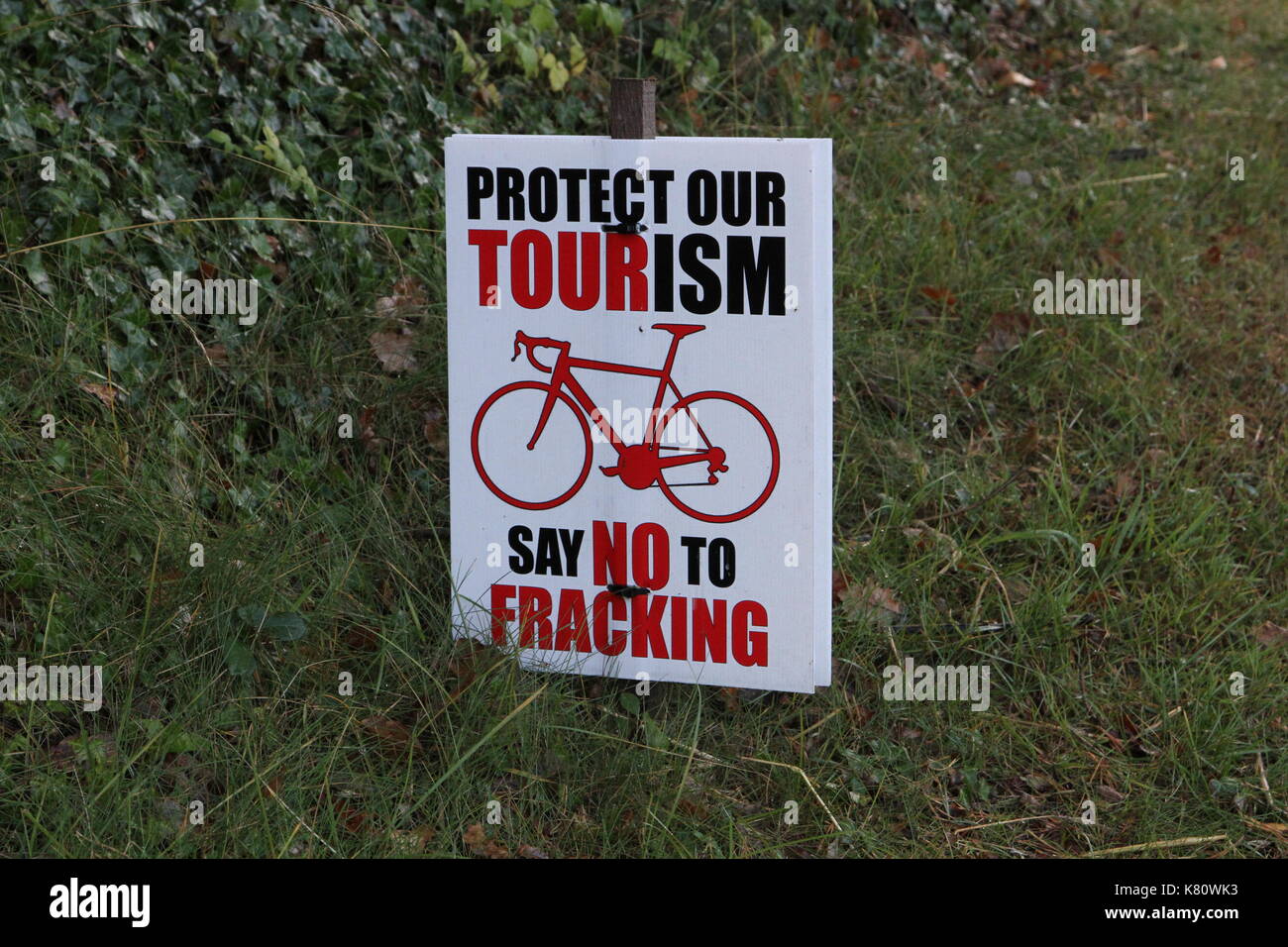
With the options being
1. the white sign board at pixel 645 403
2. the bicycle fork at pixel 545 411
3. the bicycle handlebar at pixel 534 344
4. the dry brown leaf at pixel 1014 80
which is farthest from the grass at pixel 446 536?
the dry brown leaf at pixel 1014 80

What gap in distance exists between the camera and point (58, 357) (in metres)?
3.88

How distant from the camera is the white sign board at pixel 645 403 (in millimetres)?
3391

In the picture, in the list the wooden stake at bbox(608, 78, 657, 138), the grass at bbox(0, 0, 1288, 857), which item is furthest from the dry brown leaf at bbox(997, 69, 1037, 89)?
the wooden stake at bbox(608, 78, 657, 138)

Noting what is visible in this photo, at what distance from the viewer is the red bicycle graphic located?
136 inches

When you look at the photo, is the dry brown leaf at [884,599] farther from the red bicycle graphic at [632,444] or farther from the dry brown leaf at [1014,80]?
the dry brown leaf at [1014,80]

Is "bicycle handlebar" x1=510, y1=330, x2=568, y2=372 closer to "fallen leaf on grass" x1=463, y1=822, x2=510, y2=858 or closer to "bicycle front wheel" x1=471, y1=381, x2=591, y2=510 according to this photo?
"bicycle front wheel" x1=471, y1=381, x2=591, y2=510

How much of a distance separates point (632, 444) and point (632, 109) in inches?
32.3

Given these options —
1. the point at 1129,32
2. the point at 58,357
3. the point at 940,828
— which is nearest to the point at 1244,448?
the point at 940,828

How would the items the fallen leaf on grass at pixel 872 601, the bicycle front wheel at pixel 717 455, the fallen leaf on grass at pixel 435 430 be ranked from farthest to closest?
1. the fallen leaf on grass at pixel 435 430
2. the fallen leaf on grass at pixel 872 601
3. the bicycle front wheel at pixel 717 455

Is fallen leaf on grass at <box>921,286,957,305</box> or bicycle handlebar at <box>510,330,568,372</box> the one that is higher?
fallen leaf on grass at <box>921,286,957,305</box>

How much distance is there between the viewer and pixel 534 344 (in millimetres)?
3543

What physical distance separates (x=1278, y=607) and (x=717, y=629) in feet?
6.22

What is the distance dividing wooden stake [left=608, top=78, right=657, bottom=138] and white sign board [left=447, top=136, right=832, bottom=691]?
4 cm

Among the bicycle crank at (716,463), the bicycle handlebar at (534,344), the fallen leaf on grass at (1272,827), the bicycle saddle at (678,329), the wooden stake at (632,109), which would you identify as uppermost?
the wooden stake at (632,109)
